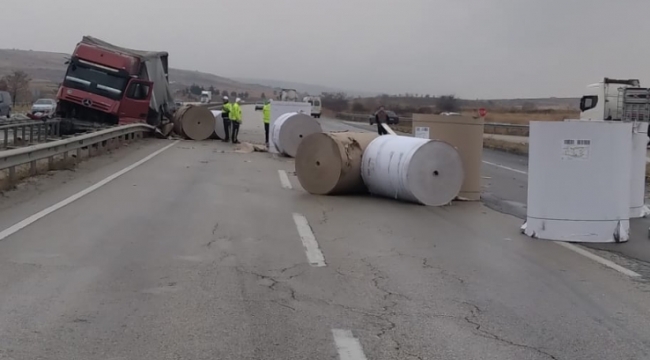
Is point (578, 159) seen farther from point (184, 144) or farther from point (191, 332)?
point (184, 144)

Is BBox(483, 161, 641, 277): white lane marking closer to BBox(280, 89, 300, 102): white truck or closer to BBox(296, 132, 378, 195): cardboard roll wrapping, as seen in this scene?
BBox(296, 132, 378, 195): cardboard roll wrapping

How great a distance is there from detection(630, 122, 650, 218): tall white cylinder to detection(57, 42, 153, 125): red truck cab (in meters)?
19.6

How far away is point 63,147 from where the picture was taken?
60.3ft

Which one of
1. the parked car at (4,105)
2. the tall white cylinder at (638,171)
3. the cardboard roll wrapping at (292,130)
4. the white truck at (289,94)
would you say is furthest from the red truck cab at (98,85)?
the white truck at (289,94)

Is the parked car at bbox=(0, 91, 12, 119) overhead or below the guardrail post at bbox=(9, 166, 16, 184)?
overhead

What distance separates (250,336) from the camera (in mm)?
5898

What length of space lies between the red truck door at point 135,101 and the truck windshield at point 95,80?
299mm

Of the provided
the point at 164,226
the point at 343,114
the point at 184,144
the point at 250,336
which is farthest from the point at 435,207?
the point at 343,114

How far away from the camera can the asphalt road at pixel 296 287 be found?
5.78 metres

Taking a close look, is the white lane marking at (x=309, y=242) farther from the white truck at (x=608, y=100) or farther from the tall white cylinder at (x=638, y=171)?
the white truck at (x=608, y=100)

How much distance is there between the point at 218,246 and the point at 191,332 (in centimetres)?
351

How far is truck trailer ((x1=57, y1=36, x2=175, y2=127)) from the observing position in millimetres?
28422

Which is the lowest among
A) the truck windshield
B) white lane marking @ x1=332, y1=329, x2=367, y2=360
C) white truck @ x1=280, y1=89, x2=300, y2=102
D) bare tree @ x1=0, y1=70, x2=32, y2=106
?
white lane marking @ x1=332, y1=329, x2=367, y2=360

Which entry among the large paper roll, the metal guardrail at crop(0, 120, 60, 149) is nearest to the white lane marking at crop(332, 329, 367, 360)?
the large paper roll
